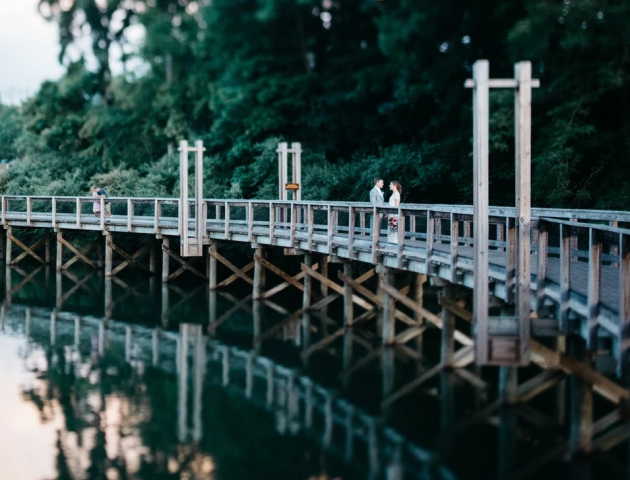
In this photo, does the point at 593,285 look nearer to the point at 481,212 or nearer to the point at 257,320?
the point at 481,212

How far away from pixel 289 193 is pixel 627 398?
17230mm

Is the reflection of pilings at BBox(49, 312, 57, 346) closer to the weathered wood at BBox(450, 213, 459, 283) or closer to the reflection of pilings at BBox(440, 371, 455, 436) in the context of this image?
the reflection of pilings at BBox(440, 371, 455, 436)

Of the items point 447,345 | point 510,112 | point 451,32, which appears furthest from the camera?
point 451,32

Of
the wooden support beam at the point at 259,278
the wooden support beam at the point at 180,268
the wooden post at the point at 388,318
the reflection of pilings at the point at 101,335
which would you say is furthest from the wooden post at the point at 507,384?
the wooden support beam at the point at 180,268

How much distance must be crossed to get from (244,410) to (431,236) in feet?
13.4

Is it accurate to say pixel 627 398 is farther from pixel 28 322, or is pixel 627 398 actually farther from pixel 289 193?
pixel 289 193

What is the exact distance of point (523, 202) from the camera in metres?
11.6

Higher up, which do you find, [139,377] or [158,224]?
[158,224]

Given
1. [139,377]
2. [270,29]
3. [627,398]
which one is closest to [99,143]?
[270,29]

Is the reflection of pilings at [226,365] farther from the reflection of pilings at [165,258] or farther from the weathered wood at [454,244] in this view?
the reflection of pilings at [165,258]

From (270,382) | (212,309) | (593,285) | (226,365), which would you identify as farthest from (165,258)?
(593,285)

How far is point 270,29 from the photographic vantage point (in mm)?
37188

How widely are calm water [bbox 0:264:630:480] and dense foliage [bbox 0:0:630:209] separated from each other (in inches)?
319

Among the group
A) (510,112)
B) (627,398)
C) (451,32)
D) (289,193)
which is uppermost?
(451,32)
